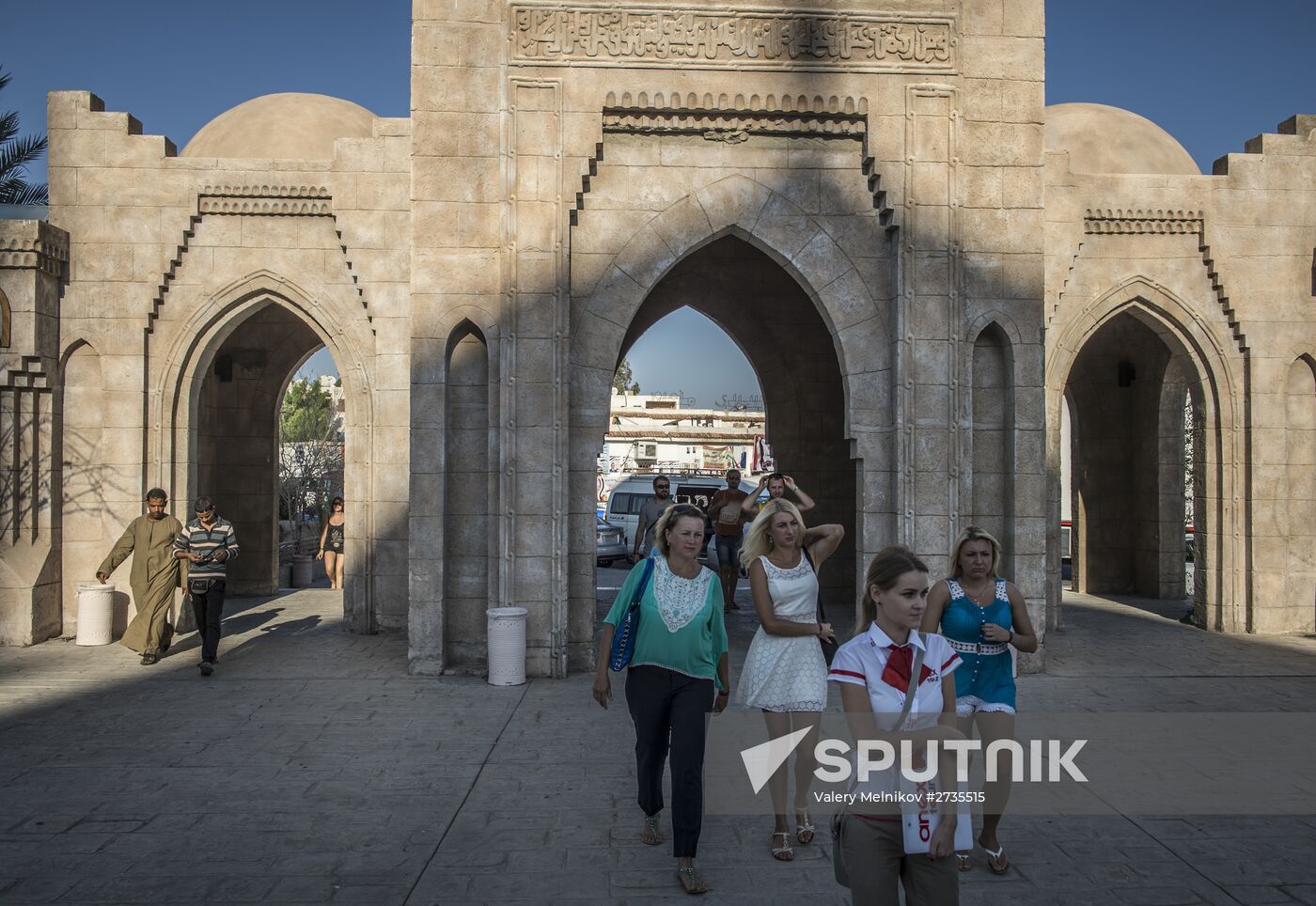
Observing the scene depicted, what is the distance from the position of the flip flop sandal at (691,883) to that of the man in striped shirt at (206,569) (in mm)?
6321

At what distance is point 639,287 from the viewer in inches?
371

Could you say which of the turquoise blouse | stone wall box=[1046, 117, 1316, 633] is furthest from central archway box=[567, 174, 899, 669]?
the turquoise blouse

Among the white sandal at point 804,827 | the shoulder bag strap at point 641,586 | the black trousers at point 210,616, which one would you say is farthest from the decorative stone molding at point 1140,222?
the black trousers at point 210,616

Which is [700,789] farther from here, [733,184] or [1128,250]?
[1128,250]

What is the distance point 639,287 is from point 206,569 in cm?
499

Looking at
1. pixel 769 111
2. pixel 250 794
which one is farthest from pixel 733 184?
pixel 250 794

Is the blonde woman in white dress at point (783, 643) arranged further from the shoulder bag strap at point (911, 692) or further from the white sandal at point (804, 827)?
the shoulder bag strap at point (911, 692)

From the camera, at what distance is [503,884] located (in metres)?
4.70

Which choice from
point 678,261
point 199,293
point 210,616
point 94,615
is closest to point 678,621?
point 678,261

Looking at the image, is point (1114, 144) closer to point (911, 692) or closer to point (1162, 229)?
point (1162, 229)

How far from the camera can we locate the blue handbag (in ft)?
15.8

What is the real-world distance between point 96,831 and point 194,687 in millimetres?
3689

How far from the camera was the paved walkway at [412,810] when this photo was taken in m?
4.68

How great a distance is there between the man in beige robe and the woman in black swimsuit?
5.67 m
